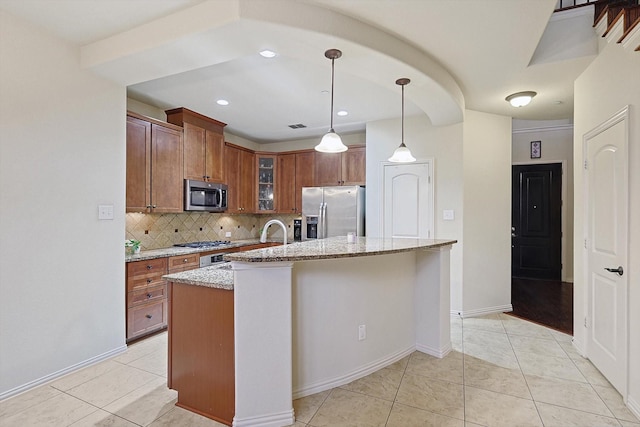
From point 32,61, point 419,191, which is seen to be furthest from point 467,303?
point 32,61

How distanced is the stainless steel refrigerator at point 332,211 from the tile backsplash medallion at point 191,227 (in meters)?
0.72

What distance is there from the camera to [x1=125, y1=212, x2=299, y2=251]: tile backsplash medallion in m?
3.94

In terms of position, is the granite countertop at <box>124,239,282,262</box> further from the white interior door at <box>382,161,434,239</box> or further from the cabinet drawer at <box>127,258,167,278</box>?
the white interior door at <box>382,161,434,239</box>

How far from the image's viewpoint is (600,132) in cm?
262

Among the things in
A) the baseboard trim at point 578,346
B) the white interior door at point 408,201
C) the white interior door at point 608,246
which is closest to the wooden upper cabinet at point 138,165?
the white interior door at point 408,201

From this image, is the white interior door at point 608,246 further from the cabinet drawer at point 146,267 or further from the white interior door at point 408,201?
the cabinet drawer at point 146,267

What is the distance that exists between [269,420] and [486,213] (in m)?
3.60

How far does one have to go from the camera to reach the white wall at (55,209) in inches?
89.4

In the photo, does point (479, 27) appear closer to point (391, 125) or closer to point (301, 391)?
point (391, 125)

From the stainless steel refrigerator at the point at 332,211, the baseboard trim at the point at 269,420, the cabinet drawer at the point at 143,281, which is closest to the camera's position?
the baseboard trim at the point at 269,420

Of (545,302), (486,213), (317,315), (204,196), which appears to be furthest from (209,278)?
(545,302)

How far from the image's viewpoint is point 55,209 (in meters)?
2.52

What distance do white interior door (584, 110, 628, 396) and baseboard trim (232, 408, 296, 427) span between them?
225 cm

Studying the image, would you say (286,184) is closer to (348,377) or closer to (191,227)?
(191,227)
